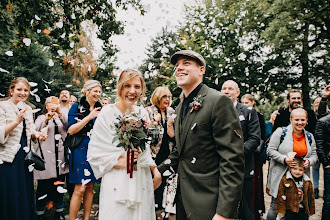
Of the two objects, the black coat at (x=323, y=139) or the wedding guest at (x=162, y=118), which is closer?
the black coat at (x=323, y=139)

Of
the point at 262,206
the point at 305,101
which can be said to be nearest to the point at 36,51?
the point at 262,206

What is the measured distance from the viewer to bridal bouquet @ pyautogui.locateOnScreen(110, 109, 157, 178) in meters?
2.50

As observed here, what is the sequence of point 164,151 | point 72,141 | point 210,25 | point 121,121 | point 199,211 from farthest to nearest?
point 210,25 < point 164,151 < point 72,141 < point 121,121 < point 199,211

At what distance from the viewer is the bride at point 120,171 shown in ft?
8.57

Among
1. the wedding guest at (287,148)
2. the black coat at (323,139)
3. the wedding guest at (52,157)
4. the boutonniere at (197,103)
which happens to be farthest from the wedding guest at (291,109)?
the wedding guest at (52,157)

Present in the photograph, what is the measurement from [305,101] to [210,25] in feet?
24.2

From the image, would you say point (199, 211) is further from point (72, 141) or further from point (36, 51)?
point (36, 51)

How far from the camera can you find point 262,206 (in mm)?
5250

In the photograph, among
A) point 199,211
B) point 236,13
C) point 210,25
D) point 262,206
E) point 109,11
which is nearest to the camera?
point 199,211

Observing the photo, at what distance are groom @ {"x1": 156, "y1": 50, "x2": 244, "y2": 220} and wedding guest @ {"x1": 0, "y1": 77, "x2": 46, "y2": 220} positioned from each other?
2.33 metres

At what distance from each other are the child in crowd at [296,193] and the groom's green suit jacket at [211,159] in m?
2.66

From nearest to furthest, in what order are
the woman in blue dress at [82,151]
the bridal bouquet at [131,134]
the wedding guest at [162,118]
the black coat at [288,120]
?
1. the bridal bouquet at [131,134]
2. the woman in blue dress at [82,151]
3. the wedding guest at [162,118]
4. the black coat at [288,120]

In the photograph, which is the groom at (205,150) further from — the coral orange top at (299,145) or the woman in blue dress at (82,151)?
the coral orange top at (299,145)

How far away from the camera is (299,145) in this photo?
4.41m
